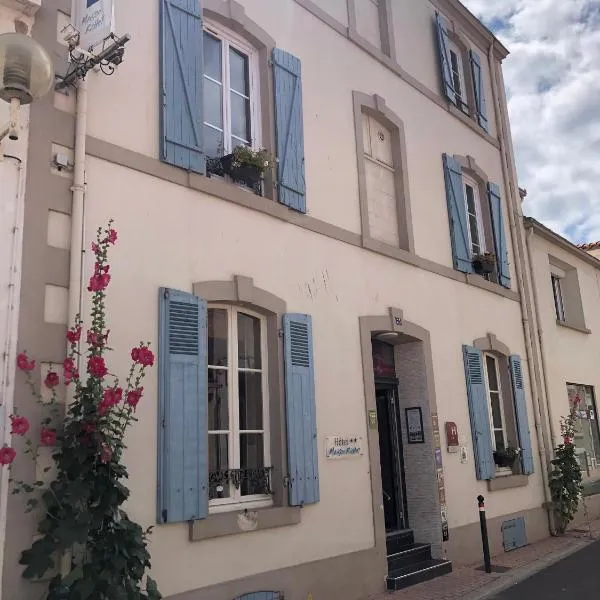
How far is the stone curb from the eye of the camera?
7367mm

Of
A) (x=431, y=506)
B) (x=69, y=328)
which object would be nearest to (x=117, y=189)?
(x=69, y=328)

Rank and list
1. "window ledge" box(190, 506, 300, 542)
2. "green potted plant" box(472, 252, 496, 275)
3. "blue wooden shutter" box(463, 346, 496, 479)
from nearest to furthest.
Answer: "window ledge" box(190, 506, 300, 542)
"blue wooden shutter" box(463, 346, 496, 479)
"green potted plant" box(472, 252, 496, 275)

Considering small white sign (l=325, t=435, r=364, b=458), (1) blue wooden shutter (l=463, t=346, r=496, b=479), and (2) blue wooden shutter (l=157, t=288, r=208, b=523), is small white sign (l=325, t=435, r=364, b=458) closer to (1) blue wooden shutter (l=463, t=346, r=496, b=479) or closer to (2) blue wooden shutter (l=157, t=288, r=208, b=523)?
(2) blue wooden shutter (l=157, t=288, r=208, b=523)

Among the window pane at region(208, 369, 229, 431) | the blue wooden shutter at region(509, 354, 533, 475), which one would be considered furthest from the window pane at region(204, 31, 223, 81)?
the blue wooden shutter at region(509, 354, 533, 475)

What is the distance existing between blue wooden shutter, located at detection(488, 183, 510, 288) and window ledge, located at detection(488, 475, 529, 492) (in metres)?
3.19

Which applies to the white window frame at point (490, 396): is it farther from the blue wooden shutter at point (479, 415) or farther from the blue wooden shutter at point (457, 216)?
the blue wooden shutter at point (457, 216)

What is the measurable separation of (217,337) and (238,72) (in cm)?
305

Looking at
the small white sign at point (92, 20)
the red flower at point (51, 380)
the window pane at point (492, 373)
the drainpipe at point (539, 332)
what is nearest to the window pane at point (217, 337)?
the red flower at point (51, 380)

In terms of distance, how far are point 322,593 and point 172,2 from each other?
5901mm

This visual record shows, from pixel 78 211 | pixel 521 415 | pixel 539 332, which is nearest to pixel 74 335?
pixel 78 211

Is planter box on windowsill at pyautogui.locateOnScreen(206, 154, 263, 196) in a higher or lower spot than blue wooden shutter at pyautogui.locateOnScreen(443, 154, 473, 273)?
lower

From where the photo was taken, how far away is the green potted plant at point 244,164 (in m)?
6.73

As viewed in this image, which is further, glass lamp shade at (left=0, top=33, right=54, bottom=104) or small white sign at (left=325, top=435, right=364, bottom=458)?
small white sign at (left=325, top=435, right=364, bottom=458)

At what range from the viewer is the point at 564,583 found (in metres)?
7.93
